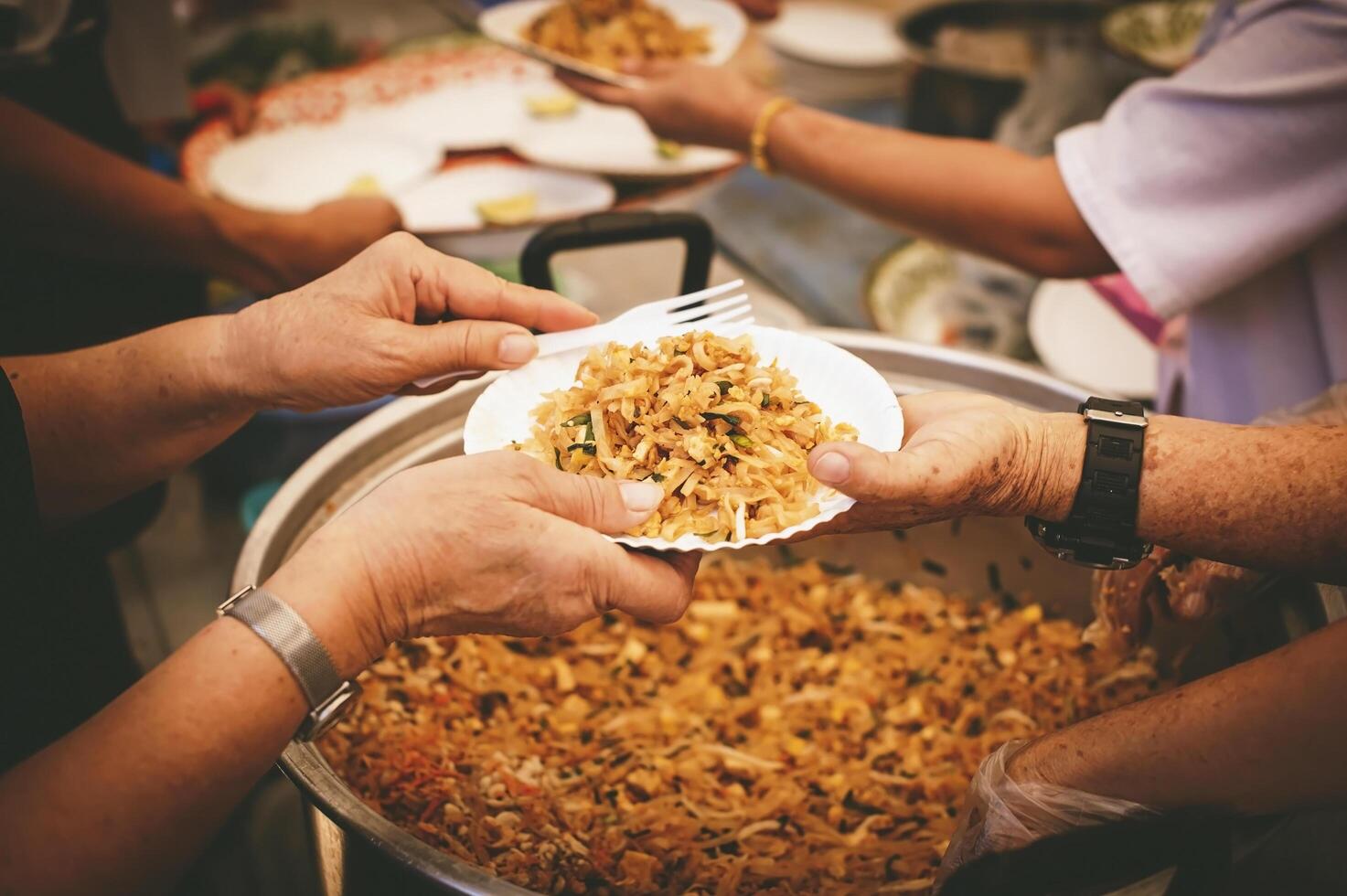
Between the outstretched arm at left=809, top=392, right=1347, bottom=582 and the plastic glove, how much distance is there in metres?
0.35

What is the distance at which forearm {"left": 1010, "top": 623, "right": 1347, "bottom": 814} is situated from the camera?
1003 millimetres

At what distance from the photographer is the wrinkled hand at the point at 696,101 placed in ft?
6.98

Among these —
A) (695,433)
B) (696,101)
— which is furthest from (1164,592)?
(696,101)

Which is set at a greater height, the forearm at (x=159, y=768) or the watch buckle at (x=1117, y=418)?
the watch buckle at (x=1117, y=418)

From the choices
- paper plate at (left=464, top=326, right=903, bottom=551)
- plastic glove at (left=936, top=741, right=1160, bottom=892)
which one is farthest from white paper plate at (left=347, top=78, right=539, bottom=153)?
plastic glove at (left=936, top=741, right=1160, bottom=892)

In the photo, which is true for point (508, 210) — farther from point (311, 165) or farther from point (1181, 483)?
point (1181, 483)

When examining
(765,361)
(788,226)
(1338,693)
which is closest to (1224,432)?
(1338,693)

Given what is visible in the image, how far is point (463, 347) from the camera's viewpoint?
126cm

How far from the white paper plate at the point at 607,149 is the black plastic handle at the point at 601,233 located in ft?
2.71

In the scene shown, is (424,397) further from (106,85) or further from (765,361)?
(106,85)

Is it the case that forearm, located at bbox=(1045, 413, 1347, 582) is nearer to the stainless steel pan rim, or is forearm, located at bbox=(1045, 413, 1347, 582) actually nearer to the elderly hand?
the stainless steel pan rim

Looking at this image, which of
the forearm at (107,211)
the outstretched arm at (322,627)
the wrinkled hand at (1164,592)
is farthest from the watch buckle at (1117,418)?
the forearm at (107,211)

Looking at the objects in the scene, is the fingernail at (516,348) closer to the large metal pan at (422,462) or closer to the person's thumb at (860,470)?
the large metal pan at (422,462)

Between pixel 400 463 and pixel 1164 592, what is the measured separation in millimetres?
1238
